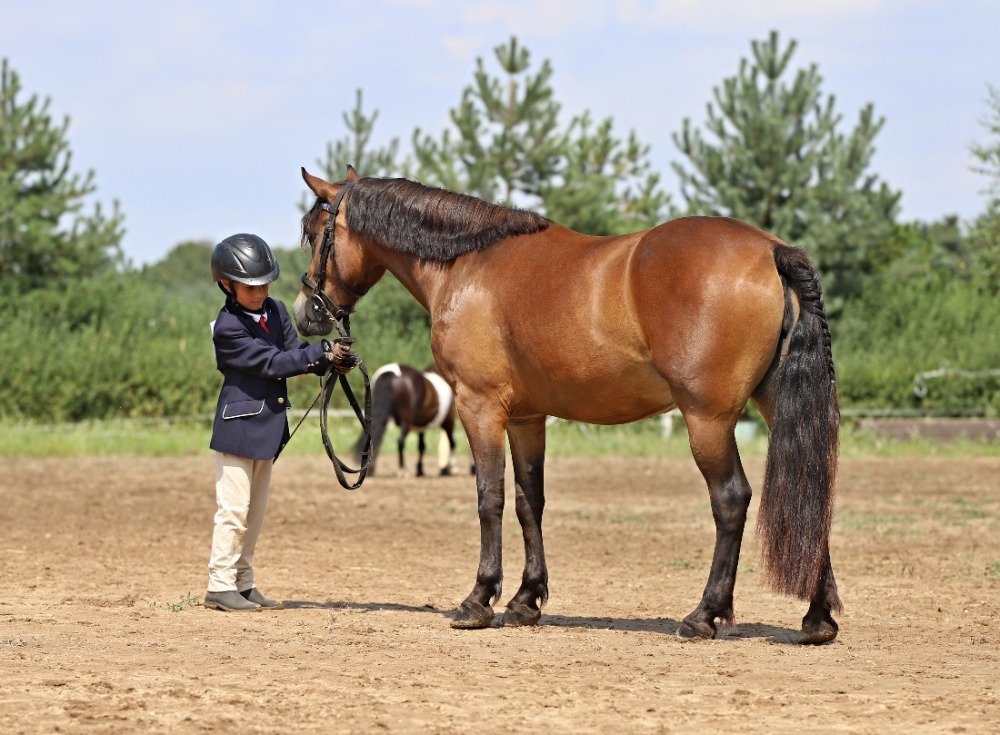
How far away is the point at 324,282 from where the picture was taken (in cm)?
751

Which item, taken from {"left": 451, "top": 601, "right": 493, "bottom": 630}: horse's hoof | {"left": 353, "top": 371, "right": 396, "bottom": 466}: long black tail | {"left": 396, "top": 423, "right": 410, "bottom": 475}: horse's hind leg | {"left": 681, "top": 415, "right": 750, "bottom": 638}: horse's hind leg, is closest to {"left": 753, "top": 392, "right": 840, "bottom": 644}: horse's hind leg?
{"left": 681, "top": 415, "right": 750, "bottom": 638}: horse's hind leg

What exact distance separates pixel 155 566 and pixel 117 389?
1668cm

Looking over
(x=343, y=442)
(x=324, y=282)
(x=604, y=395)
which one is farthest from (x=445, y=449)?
(x=604, y=395)

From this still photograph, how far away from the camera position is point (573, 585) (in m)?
8.52

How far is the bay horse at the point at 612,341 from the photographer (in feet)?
20.2

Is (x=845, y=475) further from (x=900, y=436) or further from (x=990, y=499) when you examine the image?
(x=900, y=436)

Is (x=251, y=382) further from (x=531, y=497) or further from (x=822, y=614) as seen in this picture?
(x=822, y=614)

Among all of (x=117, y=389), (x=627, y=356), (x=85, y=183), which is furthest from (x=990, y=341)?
(x=627, y=356)

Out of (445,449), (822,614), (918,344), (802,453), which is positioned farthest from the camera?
(918,344)

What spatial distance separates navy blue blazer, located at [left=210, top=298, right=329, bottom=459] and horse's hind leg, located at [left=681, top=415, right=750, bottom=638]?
209 centimetres

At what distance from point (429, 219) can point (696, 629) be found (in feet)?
8.28

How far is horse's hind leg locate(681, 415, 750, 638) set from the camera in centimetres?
628

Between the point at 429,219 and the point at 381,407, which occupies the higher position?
the point at 429,219

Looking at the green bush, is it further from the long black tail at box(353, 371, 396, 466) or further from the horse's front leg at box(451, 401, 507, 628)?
the horse's front leg at box(451, 401, 507, 628)
